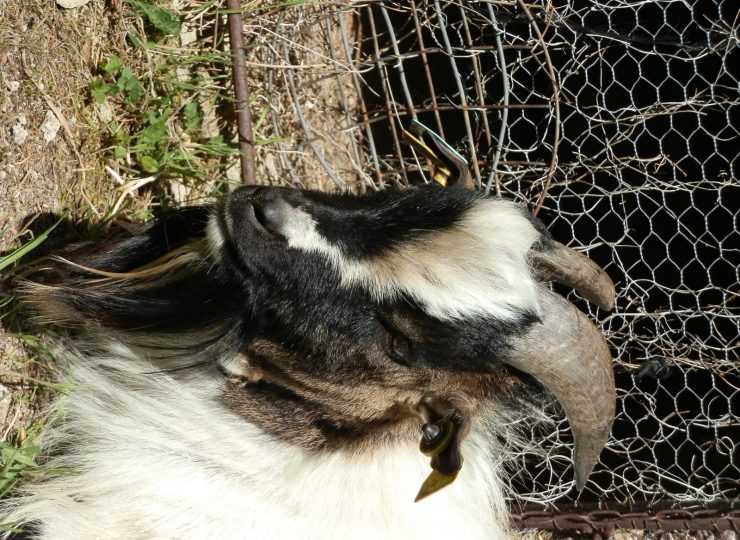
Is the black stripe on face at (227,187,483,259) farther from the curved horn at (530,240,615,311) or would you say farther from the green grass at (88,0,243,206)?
the green grass at (88,0,243,206)

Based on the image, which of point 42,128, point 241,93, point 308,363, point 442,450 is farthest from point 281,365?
point 241,93

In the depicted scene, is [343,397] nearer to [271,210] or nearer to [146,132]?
[271,210]

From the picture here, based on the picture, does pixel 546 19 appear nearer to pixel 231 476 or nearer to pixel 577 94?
pixel 577 94

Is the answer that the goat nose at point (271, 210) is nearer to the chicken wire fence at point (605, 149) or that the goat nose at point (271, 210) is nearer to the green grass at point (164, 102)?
the green grass at point (164, 102)

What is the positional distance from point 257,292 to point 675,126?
2618 millimetres

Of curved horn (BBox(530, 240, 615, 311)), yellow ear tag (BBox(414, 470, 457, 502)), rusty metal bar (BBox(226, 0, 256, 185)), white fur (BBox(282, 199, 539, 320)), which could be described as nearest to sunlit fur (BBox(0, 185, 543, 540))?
white fur (BBox(282, 199, 539, 320))

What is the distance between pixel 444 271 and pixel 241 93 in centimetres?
178

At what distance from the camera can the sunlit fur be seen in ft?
6.70

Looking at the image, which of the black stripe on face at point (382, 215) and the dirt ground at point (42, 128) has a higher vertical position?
the dirt ground at point (42, 128)

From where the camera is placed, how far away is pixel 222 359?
2.36 m

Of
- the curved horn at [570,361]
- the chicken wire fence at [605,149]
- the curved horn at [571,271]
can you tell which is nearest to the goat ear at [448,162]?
the curved horn at [571,271]

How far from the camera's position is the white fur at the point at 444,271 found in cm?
201

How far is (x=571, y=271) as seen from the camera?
2209 mm

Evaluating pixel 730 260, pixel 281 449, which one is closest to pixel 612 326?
pixel 730 260
